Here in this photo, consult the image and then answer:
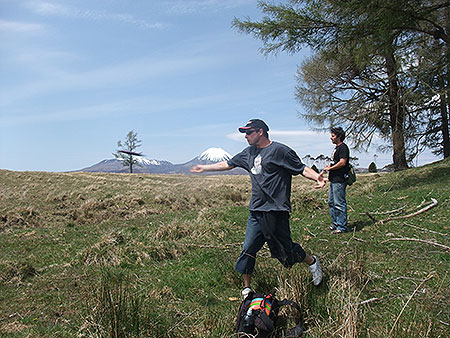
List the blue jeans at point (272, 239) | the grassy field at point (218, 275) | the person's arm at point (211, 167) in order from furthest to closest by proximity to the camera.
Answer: the person's arm at point (211, 167) → the blue jeans at point (272, 239) → the grassy field at point (218, 275)

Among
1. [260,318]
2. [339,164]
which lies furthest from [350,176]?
[260,318]

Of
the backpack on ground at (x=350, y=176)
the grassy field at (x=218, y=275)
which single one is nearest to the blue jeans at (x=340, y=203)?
the backpack on ground at (x=350, y=176)

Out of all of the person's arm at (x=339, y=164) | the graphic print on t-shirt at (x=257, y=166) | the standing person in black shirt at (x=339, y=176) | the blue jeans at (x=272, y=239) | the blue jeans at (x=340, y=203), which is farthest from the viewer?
the blue jeans at (x=340, y=203)

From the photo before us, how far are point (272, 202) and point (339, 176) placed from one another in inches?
150

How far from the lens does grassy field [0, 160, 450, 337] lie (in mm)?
3583

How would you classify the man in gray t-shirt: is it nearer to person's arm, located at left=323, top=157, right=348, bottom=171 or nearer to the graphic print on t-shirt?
the graphic print on t-shirt

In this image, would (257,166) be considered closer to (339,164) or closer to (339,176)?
(339,164)

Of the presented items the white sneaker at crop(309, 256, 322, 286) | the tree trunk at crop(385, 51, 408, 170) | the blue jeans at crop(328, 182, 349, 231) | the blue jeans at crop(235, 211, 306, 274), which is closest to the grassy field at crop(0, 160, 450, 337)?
the white sneaker at crop(309, 256, 322, 286)

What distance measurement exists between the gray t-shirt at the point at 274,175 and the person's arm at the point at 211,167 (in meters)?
0.66

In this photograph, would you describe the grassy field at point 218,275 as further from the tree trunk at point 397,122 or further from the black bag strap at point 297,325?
the tree trunk at point 397,122

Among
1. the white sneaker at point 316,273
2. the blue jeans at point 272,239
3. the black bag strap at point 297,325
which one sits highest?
the blue jeans at point 272,239

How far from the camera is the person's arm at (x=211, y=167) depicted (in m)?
5.09

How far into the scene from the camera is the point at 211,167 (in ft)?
17.2

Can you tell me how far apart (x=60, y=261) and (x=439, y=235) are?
7.54 m
